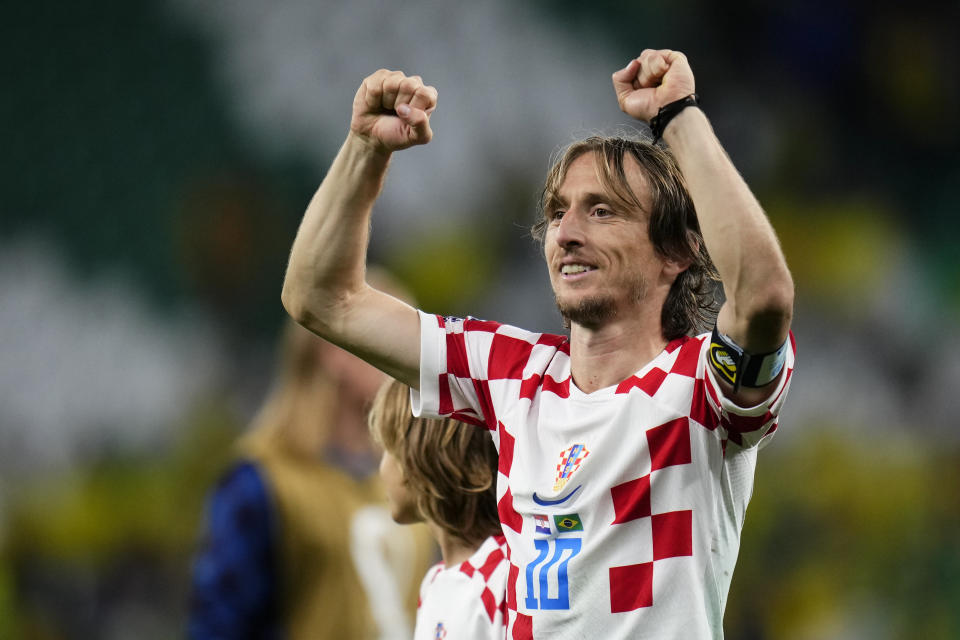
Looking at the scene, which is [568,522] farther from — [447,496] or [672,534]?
[447,496]

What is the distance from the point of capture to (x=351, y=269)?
1750 mm

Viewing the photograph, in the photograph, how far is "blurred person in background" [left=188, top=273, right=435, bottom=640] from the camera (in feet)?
9.21

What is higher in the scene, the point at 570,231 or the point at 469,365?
the point at 570,231

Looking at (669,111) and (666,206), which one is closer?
(669,111)

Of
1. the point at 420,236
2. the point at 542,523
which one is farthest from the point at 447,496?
the point at 420,236

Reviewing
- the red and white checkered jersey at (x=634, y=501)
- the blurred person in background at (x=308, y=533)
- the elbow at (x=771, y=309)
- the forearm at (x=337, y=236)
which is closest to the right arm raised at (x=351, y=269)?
the forearm at (x=337, y=236)

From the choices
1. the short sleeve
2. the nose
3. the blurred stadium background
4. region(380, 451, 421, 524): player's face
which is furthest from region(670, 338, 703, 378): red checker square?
the blurred stadium background

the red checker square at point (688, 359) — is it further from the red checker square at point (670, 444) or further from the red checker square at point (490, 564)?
the red checker square at point (490, 564)

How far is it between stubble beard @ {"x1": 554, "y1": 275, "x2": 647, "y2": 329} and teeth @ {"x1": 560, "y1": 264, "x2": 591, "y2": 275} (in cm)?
5

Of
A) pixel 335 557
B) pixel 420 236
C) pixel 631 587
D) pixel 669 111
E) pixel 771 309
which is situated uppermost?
pixel 420 236

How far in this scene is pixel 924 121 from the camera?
5.86m

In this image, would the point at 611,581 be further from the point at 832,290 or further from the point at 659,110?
the point at 832,290

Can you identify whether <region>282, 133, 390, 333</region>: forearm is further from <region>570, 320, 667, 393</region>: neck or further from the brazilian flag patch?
the brazilian flag patch

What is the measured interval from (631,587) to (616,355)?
0.37m
